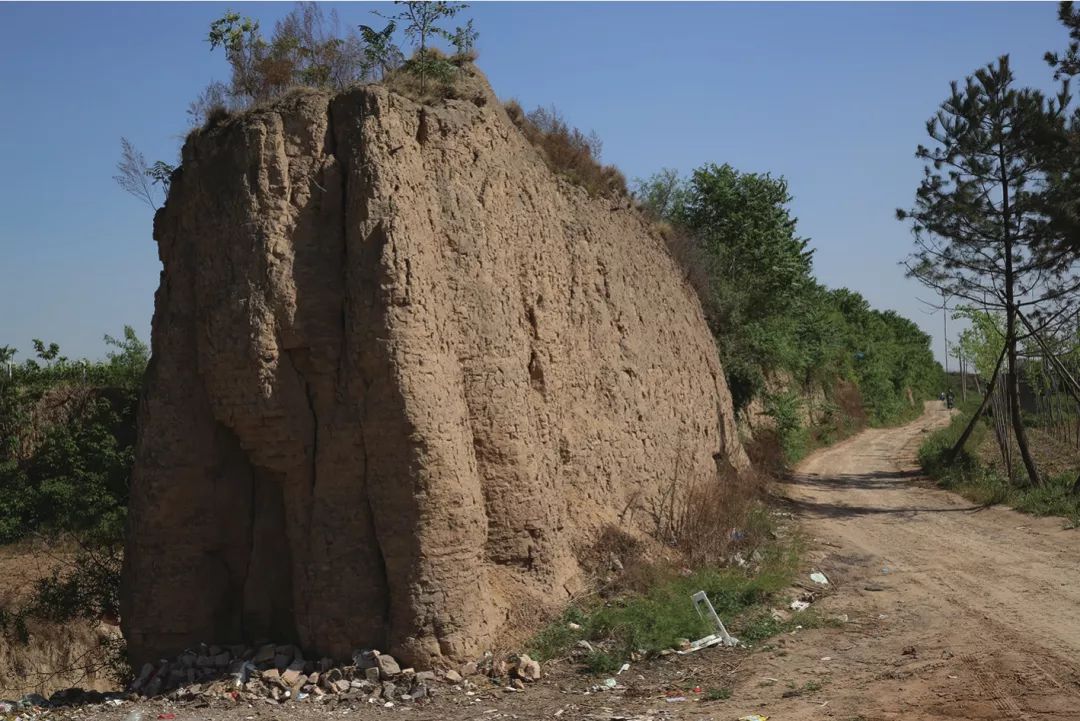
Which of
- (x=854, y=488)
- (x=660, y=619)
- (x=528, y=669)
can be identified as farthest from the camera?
(x=854, y=488)

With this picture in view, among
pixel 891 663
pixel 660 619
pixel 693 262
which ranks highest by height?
pixel 693 262

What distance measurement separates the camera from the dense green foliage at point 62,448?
17672 mm

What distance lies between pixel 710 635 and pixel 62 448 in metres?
14.1

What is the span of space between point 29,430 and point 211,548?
1233 cm

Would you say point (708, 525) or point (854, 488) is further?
point (854, 488)

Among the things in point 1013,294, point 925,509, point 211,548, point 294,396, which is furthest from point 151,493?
point 1013,294

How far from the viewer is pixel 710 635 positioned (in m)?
9.27

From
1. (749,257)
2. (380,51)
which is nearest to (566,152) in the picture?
(380,51)

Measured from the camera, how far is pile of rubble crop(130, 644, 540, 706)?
7.96 m

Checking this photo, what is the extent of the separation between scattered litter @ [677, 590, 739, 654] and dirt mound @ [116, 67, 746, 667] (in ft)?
4.40

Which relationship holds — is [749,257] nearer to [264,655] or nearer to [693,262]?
[693,262]

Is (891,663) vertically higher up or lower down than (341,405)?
lower down

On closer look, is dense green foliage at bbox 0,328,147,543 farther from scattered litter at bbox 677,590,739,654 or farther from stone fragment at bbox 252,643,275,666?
scattered litter at bbox 677,590,739,654

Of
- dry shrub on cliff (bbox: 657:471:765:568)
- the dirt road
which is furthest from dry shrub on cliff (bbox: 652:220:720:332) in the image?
dry shrub on cliff (bbox: 657:471:765:568)
